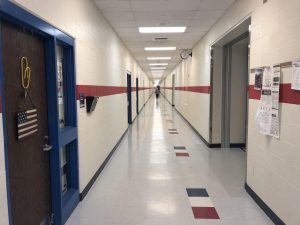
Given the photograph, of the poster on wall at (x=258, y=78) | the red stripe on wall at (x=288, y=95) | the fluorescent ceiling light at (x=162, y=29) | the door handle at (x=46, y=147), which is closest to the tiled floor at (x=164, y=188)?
the door handle at (x=46, y=147)

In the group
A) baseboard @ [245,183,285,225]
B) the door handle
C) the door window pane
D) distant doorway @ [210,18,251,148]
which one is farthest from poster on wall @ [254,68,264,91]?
distant doorway @ [210,18,251,148]

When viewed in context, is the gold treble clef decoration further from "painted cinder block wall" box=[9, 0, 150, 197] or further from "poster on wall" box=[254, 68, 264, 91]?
"poster on wall" box=[254, 68, 264, 91]

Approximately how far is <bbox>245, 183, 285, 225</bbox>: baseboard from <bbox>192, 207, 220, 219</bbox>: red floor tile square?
54cm

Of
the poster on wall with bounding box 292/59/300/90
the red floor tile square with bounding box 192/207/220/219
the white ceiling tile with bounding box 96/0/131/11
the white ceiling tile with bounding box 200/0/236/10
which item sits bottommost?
the red floor tile square with bounding box 192/207/220/219

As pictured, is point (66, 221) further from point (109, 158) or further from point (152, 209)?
point (109, 158)

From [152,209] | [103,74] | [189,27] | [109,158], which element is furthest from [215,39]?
[152,209]

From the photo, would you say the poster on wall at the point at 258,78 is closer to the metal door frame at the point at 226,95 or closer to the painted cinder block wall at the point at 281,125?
the painted cinder block wall at the point at 281,125

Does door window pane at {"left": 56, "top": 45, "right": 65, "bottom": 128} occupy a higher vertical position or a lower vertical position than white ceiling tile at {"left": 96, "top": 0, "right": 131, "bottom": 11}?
lower

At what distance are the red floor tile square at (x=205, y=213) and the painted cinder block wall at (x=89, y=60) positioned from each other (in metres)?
1.42

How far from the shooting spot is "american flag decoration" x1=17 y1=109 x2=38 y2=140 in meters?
2.00

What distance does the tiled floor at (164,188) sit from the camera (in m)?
2.85

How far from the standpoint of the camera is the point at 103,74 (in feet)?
15.6

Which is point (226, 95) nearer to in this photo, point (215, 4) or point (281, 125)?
point (215, 4)

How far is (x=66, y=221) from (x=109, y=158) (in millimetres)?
2360
